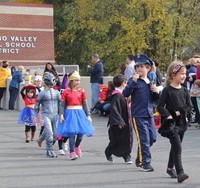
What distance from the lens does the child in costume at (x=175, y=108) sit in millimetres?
9461

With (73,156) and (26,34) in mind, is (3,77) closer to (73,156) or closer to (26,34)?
(73,156)

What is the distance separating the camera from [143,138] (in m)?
10.2

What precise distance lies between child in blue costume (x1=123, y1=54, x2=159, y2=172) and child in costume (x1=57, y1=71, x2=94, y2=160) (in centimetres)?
186

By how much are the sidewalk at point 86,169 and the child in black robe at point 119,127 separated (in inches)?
8.9

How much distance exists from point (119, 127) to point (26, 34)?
98.0 feet

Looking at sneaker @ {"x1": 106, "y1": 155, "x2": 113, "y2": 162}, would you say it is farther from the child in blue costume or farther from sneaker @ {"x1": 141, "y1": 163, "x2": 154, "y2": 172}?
sneaker @ {"x1": 141, "y1": 163, "x2": 154, "y2": 172}

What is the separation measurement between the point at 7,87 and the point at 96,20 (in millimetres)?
11301

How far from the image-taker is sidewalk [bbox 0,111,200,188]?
Answer: 943cm

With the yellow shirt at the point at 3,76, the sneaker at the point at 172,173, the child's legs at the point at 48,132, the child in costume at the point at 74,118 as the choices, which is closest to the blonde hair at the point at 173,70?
the sneaker at the point at 172,173

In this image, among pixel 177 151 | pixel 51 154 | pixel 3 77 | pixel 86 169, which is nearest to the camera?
pixel 177 151

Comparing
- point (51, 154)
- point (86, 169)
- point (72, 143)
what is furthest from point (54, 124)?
point (86, 169)

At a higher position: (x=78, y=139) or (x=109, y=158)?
(x=78, y=139)

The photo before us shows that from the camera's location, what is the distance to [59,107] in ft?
40.9

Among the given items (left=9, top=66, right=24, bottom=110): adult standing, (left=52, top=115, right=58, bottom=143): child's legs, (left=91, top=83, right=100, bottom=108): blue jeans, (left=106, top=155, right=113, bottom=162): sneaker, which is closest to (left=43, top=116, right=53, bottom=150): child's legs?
(left=52, top=115, right=58, bottom=143): child's legs
